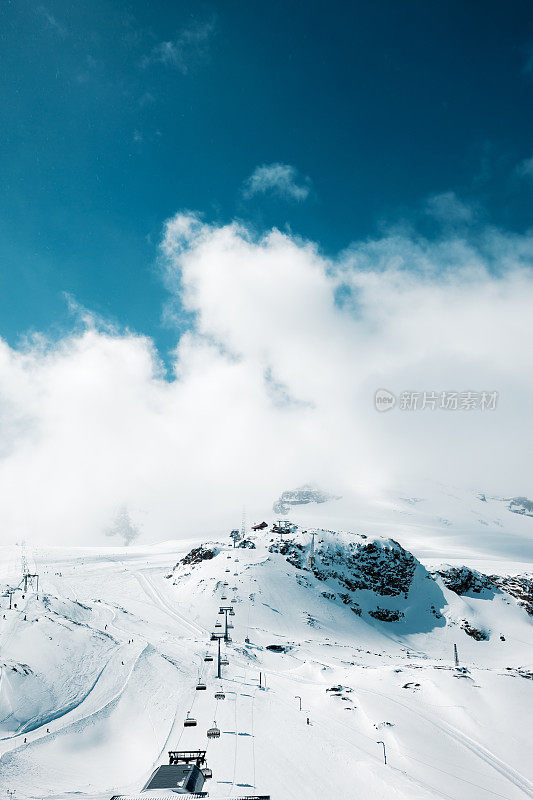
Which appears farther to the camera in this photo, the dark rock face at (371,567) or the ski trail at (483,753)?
the dark rock face at (371,567)

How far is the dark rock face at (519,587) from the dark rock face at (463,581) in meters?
7.46

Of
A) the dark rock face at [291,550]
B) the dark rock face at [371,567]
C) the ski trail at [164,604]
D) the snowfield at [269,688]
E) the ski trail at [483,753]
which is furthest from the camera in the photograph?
the dark rock face at [291,550]

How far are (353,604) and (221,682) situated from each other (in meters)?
58.0

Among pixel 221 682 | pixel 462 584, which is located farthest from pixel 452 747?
pixel 462 584

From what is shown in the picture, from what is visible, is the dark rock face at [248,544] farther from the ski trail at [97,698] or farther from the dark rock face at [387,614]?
the ski trail at [97,698]

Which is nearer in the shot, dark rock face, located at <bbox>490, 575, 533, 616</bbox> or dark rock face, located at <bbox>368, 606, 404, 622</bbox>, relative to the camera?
dark rock face, located at <bbox>368, 606, 404, 622</bbox>

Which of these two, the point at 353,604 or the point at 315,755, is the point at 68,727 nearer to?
the point at 315,755

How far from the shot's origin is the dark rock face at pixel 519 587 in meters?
110

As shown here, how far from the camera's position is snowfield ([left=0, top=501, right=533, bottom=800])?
27.5m

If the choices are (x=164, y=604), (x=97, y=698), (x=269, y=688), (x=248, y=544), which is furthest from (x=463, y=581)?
(x=97, y=698)

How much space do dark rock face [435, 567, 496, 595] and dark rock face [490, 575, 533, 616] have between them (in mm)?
7461

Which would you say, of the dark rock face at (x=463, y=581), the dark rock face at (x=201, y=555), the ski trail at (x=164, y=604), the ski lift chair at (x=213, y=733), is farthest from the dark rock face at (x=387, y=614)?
the ski lift chair at (x=213, y=733)

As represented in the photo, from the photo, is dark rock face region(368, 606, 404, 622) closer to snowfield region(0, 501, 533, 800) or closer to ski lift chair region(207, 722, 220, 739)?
snowfield region(0, 501, 533, 800)

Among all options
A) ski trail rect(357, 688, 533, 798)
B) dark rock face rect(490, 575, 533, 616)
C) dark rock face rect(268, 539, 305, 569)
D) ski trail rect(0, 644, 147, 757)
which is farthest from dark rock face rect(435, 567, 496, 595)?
ski trail rect(0, 644, 147, 757)
